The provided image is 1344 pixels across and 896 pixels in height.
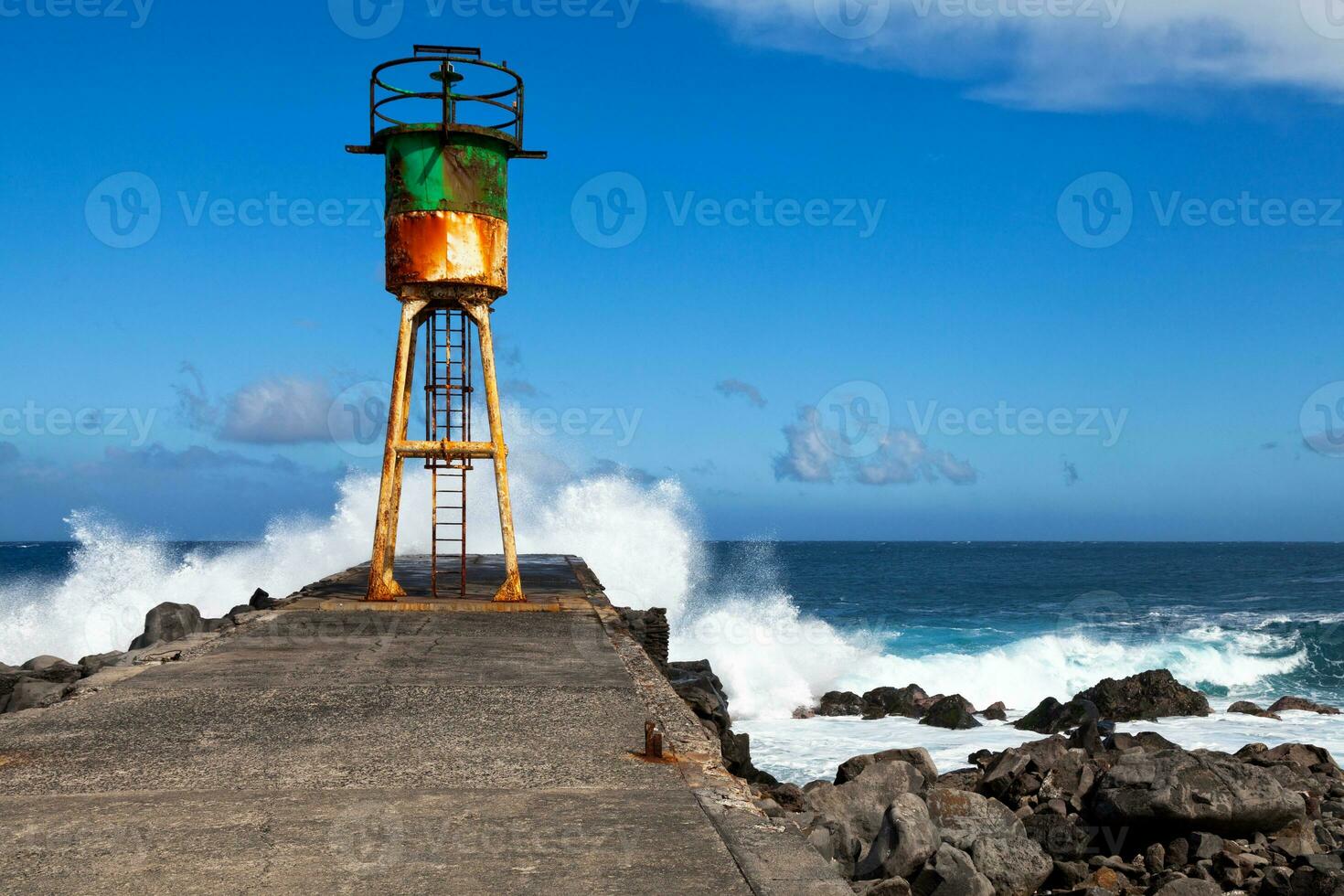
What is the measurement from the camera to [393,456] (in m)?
12.3

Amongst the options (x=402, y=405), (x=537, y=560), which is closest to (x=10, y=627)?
(x=537, y=560)

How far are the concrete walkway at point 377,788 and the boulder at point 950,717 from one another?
9976mm

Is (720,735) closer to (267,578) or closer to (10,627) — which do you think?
(267,578)

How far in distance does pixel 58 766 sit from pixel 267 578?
60.3 ft

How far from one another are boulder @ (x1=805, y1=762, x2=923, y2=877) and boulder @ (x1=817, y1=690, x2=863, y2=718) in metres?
11.5

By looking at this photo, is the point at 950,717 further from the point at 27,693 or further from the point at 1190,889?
the point at 27,693

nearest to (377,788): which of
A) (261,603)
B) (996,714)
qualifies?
(261,603)

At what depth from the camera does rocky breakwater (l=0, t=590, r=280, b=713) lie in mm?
7637

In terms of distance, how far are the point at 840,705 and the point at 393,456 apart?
1012cm

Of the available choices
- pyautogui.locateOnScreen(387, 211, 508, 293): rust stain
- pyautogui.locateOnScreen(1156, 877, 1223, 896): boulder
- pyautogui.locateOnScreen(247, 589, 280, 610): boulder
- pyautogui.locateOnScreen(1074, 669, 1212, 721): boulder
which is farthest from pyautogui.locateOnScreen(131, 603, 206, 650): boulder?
pyautogui.locateOnScreen(1074, 669, 1212, 721): boulder

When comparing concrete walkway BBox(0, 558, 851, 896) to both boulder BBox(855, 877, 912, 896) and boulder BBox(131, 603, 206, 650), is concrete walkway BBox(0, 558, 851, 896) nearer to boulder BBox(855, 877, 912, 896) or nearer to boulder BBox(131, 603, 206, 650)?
boulder BBox(855, 877, 912, 896)

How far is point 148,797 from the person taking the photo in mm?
4664

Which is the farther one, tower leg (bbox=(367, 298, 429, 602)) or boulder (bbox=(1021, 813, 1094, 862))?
tower leg (bbox=(367, 298, 429, 602))

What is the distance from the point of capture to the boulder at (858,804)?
646 centimetres
